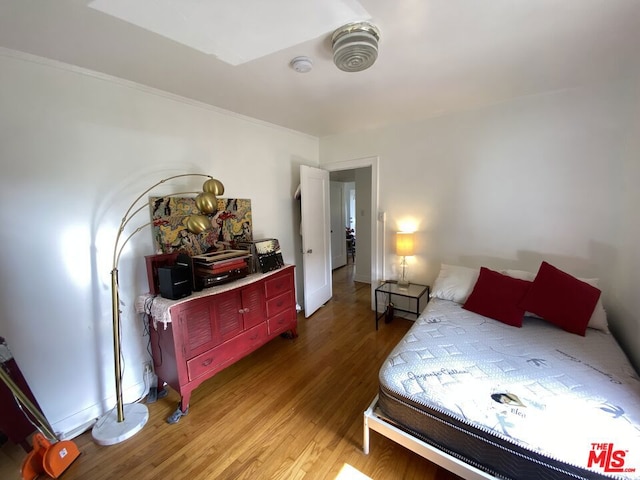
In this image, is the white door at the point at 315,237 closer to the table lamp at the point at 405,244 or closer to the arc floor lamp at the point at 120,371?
the table lamp at the point at 405,244

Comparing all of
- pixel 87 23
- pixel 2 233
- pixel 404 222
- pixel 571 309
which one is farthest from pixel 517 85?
pixel 2 233

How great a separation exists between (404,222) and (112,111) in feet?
9.68

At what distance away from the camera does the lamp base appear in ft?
5.33

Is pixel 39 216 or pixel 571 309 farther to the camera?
pixel 571 309

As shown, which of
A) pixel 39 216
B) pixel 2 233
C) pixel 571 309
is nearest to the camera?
pixel 2 233

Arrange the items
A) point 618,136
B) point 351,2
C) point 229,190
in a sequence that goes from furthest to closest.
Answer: point 229,190 → point 618,136 → point 351,2

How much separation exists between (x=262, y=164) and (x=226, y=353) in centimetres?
202

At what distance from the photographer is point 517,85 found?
6.83 feet

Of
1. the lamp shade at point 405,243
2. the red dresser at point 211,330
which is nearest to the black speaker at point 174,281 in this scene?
the red dresser at point 211,330

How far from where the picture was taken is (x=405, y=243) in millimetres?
2879

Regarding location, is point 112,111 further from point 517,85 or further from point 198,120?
point 517,85

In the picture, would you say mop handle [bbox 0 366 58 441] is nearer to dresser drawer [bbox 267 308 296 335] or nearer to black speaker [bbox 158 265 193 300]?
black speaker [bbox 158 265 193 300]

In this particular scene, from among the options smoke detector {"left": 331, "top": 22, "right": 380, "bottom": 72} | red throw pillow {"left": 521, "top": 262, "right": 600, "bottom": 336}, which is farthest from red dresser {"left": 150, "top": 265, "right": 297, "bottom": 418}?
red throw pillow {"left": 521, "top": 262, "right": 600, "bottom": 336}

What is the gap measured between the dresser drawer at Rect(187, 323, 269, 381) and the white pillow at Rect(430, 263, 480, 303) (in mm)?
1745
